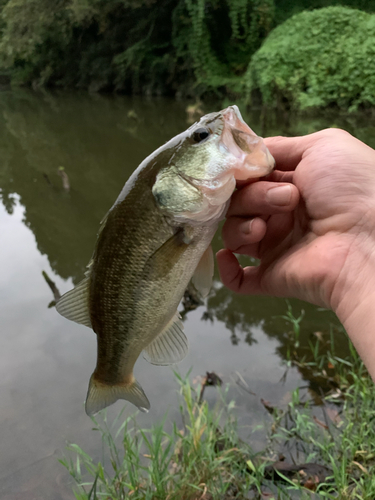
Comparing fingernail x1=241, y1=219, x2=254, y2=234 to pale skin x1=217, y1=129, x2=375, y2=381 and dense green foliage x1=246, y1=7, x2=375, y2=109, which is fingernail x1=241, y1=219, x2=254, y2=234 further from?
dense green foliage x1=246, y1=7, x2=375, y2=109

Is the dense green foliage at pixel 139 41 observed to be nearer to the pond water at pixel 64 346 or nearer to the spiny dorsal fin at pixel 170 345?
the pond water at pixel 64 346

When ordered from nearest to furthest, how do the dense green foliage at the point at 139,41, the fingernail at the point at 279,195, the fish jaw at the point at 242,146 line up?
the fish jaw at the point at 242,146, the fingernail at the point at 279,195, the dense green foliage at the point at 139,41

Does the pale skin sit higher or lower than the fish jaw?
lower

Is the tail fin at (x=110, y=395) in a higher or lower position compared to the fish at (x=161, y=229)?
lower

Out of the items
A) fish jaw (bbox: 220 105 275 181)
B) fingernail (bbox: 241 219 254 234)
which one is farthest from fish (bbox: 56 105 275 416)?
fingernail (bbox: 241 219 254 234)

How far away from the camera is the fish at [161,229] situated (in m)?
1.47

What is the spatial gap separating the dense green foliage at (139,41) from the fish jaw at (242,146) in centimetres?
1780

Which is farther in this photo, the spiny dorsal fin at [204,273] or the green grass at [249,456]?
the green grass at [249,456]

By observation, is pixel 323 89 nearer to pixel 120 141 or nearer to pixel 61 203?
pixel 120 141

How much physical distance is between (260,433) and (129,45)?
26.4 meters

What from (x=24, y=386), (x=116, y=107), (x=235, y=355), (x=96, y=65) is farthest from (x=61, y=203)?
(x=96, y=65)

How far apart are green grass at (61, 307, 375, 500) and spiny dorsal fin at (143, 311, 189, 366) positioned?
878mm

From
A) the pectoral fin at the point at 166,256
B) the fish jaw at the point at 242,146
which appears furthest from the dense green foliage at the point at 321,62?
the pectoral fin at the point at 166,256

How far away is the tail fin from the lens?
1.74m
